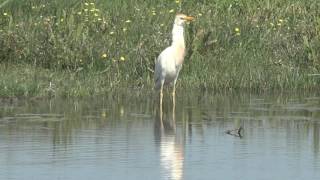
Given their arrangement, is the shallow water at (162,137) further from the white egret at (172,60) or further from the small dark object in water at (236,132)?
the white egret at (172,60)

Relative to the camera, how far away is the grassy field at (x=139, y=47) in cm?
1753

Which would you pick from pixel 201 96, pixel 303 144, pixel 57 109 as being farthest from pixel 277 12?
pixel 303 144

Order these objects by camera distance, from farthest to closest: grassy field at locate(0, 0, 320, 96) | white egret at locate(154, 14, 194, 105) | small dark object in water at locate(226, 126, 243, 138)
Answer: grassy field at locate(0, 0, 320, 96) → white egret at locate(154, 14, 194, 105) → small dark object in water at locate(226, 126, 243, 138)

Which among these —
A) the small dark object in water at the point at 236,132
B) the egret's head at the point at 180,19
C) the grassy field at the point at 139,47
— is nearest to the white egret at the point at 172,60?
the egret's head at the point at 180,19

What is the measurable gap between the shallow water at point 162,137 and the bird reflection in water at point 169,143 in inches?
0.4

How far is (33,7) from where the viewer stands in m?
20.7

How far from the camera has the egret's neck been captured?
57.9 feet

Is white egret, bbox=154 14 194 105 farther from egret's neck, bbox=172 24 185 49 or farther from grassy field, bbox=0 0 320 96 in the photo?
grassy field, bbox=0 0 320 96

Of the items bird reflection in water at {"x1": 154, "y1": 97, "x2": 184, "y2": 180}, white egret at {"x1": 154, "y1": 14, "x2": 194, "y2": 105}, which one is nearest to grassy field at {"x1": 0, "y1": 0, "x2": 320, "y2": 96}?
white egret at {"x1": 154, "y1": 14, "x2": 194, "y2": 105}

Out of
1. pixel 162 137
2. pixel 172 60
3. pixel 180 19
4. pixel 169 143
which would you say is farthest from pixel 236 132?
pixel 180 19

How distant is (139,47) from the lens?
1841 centimetres

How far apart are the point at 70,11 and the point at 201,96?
176 inches

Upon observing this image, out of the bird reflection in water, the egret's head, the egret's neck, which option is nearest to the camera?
the bird reflection in water

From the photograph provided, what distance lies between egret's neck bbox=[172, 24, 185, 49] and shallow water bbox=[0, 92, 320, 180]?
0.80 metres
